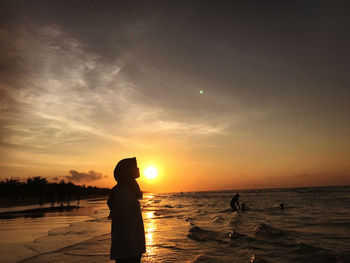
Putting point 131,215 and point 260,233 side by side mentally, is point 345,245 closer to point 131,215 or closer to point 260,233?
point 260,233

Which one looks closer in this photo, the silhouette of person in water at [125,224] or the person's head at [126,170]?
the silhouette of person in water at [125,224]

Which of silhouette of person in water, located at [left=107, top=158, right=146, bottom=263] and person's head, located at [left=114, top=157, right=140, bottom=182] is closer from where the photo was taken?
silhouette of person in water, located at [left=107, top=158, right=146, bottom=263]

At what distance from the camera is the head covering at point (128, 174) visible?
13.0 feet

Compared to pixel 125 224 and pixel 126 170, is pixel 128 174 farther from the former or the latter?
pixel 125 224

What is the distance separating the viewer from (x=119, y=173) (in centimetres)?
397

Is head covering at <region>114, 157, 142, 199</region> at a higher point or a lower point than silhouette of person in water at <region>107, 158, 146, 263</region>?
higher

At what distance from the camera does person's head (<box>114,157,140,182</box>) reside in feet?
13.0

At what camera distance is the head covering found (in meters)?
3.96

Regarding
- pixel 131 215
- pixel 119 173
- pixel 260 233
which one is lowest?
pixel 260 233

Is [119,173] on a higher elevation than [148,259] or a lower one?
higher

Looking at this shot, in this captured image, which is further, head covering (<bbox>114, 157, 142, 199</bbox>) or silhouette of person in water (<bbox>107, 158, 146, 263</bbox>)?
head covering (<bbox>114, 157, 142, 199</bbox>)

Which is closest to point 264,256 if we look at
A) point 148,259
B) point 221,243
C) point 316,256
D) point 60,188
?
point 316,256

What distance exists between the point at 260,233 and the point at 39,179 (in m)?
88.8

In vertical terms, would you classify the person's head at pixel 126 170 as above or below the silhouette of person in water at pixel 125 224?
above
